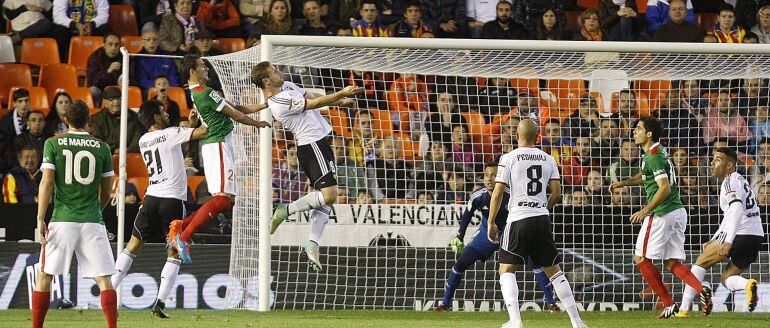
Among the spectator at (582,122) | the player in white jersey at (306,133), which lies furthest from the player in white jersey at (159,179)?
the spectator at (582,122)

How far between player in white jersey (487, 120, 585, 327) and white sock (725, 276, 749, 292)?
9.35 feet

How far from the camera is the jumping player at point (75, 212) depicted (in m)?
8.01

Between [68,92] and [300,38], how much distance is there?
5533 millimetres

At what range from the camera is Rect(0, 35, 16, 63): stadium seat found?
16.3 metres

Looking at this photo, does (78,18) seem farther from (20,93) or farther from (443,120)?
(443,120)

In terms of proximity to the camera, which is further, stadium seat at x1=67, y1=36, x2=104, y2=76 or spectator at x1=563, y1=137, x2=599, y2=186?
stadium seat at x1=67, y1=36, x2=104, y2=76

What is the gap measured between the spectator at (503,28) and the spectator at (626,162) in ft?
11.7

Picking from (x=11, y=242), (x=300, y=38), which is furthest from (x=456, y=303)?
(x=11, y=242)

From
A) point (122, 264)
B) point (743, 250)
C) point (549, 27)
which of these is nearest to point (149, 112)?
point (122, 264)

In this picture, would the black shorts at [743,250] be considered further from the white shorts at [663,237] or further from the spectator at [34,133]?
the spectator at [34,133]

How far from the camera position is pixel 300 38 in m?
11.3

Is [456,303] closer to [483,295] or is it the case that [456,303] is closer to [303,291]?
[483,295]

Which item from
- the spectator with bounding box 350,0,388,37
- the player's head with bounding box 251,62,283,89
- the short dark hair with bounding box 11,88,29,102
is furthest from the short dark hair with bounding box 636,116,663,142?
the short dark hair with bounding box 11,88,29,102

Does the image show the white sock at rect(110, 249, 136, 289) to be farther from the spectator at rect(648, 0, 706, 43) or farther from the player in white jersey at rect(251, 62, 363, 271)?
the spectator at rect(648, 0, 706, 43)
